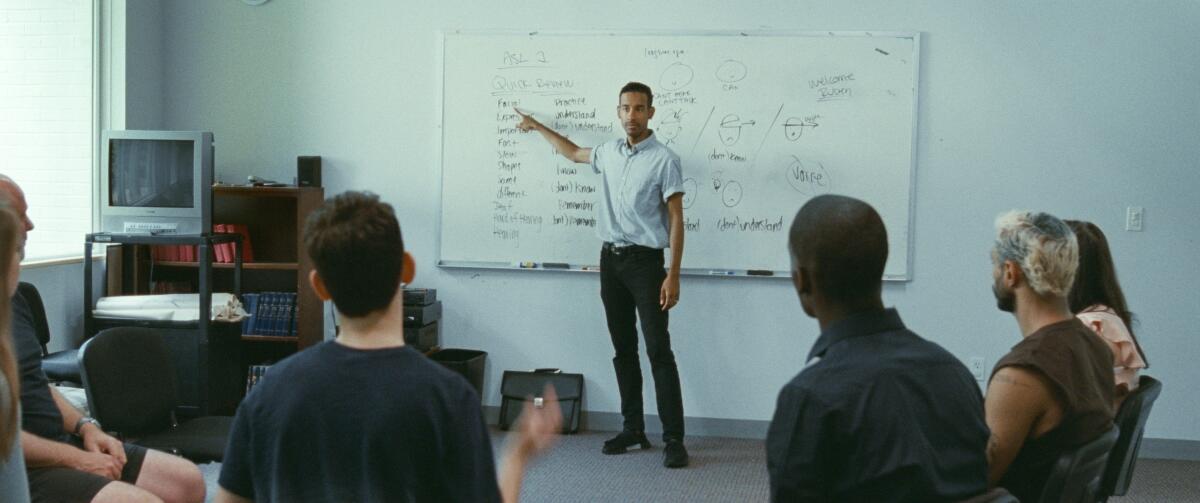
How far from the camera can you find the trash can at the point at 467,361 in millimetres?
4844

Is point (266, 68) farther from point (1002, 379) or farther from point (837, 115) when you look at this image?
point (1002, 379)

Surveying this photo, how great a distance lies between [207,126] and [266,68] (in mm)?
431

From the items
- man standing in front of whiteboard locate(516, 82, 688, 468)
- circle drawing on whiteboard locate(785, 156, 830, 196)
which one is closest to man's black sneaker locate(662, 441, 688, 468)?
man standing in front of whiteboard locate(516, 82, 688, 468)

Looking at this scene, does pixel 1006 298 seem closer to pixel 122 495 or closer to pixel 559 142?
pixel 122 495

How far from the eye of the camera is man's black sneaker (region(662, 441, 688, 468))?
14.3 ft

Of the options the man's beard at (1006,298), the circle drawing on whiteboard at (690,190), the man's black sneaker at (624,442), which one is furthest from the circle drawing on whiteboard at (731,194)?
the man's beard at (1006,298)

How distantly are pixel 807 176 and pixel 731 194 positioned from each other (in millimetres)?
358

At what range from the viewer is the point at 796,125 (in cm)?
479

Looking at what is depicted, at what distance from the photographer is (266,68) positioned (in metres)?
5.21

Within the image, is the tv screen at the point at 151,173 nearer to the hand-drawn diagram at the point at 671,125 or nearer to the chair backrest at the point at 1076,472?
the hand-drawn diagram at the point at 671,125

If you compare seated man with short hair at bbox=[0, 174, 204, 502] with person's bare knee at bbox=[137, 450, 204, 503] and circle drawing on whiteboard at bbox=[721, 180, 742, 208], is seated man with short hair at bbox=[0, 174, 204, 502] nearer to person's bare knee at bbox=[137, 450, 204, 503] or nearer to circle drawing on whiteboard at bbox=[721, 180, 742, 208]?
person's bare knee at bbox=[137, 450, 204, 503]

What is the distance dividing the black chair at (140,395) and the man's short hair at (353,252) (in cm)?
169

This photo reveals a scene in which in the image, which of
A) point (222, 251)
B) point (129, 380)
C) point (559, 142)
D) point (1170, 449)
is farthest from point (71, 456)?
point (1170, 449)

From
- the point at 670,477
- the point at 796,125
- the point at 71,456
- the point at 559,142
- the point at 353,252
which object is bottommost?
the point at 670,477
